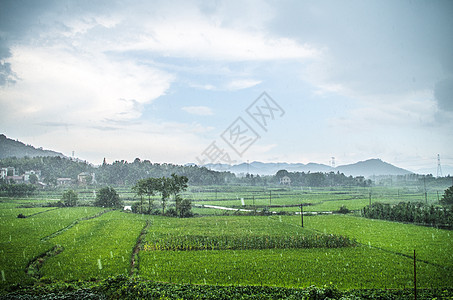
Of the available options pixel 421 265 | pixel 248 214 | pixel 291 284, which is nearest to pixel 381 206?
pixel 248 214

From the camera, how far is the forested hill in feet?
327

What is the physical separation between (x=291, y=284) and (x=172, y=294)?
6640mm

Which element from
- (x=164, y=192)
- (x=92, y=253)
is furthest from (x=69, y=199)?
(x=92, y=253)

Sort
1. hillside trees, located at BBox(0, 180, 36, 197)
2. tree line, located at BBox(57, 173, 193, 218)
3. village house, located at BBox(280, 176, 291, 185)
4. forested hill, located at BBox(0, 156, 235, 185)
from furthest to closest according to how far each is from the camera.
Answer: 1. village house, located at BBox(280, 176, 291, 185)
2. forested hill, located at BBox(0, 156, 235, 185)
3. hillside trees, located at BBox(0, 180, 36, 197)
4. tree line, located at BBox(57, 173, 193, 218)

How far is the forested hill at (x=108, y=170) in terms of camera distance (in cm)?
9981

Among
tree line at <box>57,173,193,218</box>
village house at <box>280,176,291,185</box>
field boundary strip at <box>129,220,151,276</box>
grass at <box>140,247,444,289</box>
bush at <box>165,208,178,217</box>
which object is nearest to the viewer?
grass at <box>140,247,444,289</box>

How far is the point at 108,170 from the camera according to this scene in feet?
392

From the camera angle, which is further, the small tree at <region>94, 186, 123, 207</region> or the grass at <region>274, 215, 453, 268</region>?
the small tree at <region>94, 186, 123, 207</region>

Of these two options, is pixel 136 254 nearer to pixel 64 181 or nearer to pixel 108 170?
pixel 64 181

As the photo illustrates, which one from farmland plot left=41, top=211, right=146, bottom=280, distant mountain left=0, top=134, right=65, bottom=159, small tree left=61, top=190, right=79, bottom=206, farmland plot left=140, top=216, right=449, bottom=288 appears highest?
distant mountain left=0, top=134, right=65, bottom=159

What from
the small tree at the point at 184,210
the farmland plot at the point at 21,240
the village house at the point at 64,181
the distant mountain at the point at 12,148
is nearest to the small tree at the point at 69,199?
the farmland plot at the point at 21,240

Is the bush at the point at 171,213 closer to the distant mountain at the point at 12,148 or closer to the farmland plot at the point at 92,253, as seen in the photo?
the farmland plot at the point at 92,253

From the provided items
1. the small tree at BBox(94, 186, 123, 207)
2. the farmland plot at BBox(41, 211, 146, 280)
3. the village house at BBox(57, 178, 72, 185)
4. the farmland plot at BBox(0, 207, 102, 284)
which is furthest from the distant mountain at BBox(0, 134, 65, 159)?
the farmland plot at BBox(41, 211, 146, 280)

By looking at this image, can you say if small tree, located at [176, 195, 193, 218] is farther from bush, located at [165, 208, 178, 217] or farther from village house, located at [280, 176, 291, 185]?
village house, located at [280, 176, 291, 185]
